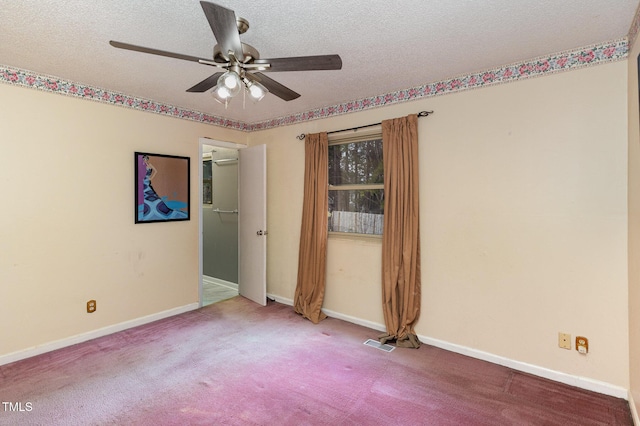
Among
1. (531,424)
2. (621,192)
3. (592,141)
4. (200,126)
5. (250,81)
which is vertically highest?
(200,126)

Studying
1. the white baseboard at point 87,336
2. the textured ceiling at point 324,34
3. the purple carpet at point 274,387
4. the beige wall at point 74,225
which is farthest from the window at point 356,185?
the white baseboard at point 87,336

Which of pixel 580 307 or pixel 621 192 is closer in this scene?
pixel 621 192

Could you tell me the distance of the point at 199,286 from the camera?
4.02m

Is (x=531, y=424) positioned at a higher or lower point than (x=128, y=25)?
lower

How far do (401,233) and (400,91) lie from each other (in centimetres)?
136

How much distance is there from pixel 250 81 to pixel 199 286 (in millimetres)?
2895

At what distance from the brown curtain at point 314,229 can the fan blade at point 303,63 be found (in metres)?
1.90

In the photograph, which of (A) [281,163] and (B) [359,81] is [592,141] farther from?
(A) [281,163]

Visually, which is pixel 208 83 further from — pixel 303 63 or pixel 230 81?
pixel 303 63

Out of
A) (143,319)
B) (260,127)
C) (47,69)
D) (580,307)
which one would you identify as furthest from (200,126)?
(580,307)

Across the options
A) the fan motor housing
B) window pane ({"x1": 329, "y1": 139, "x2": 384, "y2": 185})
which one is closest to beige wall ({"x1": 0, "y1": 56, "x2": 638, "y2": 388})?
window pane ({"x1": 329, "y1": 139, "x2": 384, "y2": 185})

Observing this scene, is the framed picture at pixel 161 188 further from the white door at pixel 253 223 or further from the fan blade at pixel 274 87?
the fan blade at pixel 274 87

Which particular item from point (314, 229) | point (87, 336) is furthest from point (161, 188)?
point (314, 229)

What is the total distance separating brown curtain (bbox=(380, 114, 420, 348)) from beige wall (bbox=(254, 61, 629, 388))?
112 millimetres
